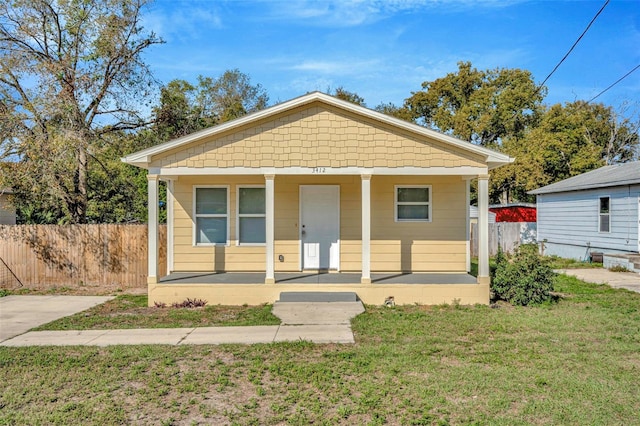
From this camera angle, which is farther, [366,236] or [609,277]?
[609,277]

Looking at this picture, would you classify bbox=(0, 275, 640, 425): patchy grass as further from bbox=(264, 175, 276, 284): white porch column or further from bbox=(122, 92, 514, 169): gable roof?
bbox=(122, 92, 514, 169): gable roof

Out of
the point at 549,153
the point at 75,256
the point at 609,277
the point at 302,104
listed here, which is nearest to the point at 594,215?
the point at 609,277

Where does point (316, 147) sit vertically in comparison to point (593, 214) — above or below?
above

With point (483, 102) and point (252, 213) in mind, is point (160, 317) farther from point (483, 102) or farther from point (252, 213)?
point (483, 102)

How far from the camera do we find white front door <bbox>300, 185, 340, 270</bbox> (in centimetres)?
1048

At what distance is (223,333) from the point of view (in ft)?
22.1

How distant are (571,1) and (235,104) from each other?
19.8m

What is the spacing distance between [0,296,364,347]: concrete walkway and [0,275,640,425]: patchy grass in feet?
1.09

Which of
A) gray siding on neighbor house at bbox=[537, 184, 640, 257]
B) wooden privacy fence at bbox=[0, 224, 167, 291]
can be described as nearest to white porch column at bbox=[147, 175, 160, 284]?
wooden privacy fence at bbox=[0, 224, 167, 291]

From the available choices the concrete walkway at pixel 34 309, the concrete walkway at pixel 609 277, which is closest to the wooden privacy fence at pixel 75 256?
the concrete walkway at pixel 34 309

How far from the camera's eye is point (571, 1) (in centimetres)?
1227

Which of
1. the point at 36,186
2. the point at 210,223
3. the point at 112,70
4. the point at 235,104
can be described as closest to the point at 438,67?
the point at 235,104

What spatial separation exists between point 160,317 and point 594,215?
1569cm

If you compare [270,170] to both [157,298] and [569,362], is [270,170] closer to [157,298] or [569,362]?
[157,298]
